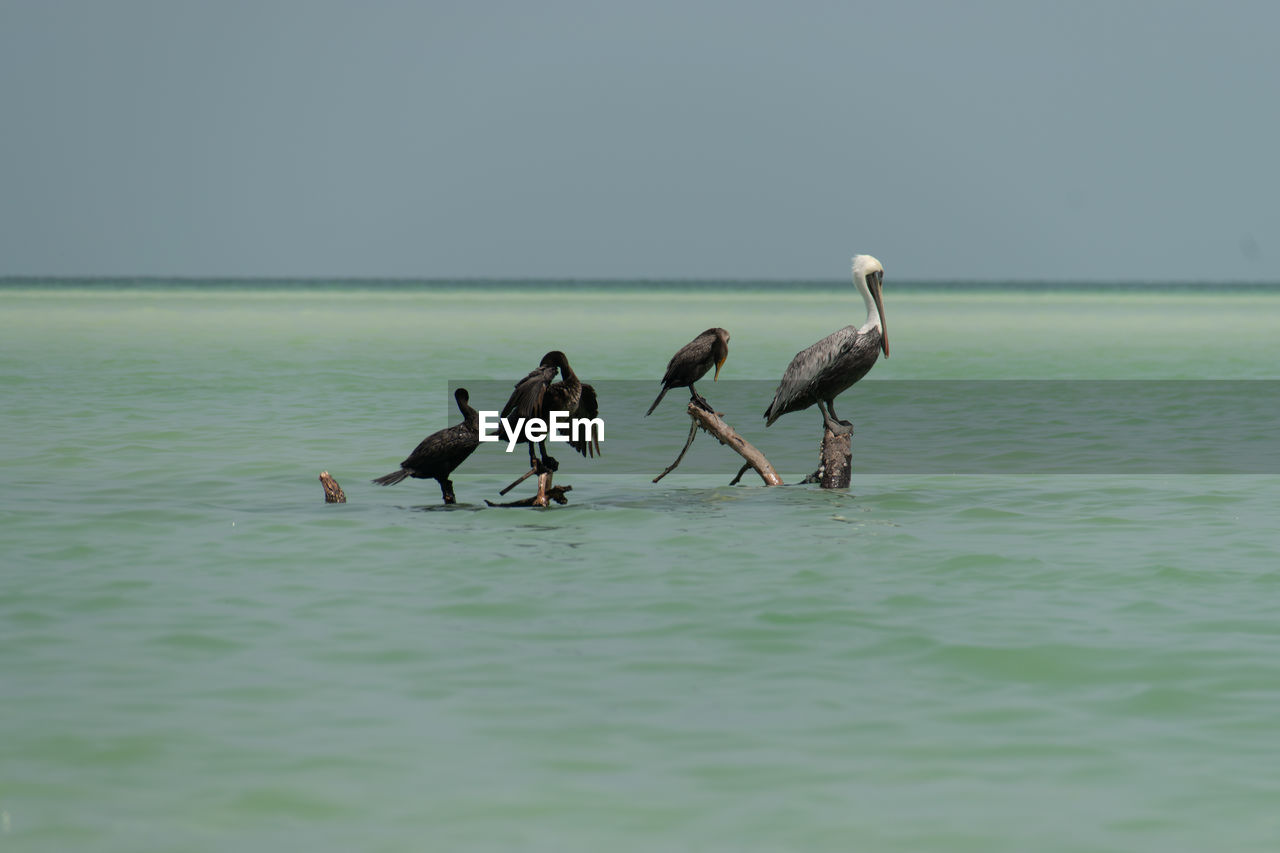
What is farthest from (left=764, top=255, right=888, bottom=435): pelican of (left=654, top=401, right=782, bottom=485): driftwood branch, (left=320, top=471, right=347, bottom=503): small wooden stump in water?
(left=320, top=471, right=347, bottom=503): small wooden stump in water

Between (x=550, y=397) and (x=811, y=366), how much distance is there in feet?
9.52

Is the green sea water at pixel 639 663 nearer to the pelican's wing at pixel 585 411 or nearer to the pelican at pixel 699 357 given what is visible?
the pelican's wing at pixel 585 411

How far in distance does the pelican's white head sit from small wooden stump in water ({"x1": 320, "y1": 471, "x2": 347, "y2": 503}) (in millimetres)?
5188

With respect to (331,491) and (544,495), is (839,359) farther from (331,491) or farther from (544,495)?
(331,491)

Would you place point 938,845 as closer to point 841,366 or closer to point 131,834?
point 131,834

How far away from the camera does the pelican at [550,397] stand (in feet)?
41.8

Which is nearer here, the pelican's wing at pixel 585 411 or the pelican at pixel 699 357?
the pelican's wing at pixel 585 411

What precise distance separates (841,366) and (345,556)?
5431 mm

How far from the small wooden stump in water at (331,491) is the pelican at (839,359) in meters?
4.09

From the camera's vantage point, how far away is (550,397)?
13.2 metres

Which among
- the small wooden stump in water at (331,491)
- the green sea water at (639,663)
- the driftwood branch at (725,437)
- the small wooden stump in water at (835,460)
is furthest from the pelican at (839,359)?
the small wooden stump in water at (331,491)

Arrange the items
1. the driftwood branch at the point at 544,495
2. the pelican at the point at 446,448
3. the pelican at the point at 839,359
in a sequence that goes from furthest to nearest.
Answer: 1. the pelican at the point at 839,359
2. the driftwood branch at the point at 544,495
3. the pelican at the point at 446,448

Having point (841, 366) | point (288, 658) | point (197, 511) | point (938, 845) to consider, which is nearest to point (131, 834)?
point (288, 658)

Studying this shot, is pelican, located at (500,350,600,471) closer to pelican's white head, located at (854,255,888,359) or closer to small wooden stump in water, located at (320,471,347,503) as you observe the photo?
small wooden stump in water, located at (320,471,347,503)
